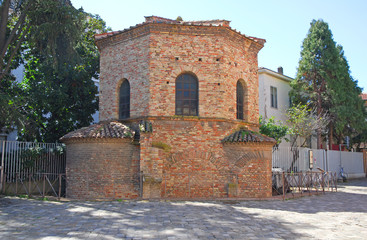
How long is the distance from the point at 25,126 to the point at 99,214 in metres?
7.01

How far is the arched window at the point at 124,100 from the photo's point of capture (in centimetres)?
1475

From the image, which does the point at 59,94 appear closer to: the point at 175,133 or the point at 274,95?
the point at 175,133

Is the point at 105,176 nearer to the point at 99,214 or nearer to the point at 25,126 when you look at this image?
the point at 99,214

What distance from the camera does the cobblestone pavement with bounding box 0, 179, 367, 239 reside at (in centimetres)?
709

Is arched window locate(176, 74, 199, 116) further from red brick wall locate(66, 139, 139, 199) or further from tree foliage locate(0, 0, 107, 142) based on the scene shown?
tree foliage locate(0, 0, 107, 142)

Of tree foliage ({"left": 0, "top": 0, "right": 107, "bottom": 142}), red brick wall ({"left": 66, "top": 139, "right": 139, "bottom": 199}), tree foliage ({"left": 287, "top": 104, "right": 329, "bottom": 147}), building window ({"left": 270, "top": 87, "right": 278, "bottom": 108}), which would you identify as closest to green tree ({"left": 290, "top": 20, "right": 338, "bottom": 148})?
building window ({"left": 270, "top": 87, "right": 278, "bottom": 108})

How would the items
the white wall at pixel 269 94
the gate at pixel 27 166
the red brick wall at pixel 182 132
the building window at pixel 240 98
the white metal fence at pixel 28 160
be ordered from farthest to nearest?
the white wall at pixel 269 94 → the building window at pixel 240 98 → the white metal fence at pixel 28 160 → the gate at pixel 27 166 → the red brick wall at pixel 182 132

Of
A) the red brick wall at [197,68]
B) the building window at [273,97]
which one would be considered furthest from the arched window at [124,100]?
the building window at [273,97]

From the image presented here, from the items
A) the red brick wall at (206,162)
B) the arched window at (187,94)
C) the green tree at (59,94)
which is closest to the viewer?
the red brick wall at (206,162)

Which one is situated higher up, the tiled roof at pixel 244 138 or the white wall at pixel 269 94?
the white wall at pixel 269 94

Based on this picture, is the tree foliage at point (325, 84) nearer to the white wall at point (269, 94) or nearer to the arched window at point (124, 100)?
the white wall at point (269, 94)

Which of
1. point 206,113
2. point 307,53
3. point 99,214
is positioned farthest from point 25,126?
point 307,53

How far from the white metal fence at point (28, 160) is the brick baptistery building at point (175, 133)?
2568 mm

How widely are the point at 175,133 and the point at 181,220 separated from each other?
17.6ft
